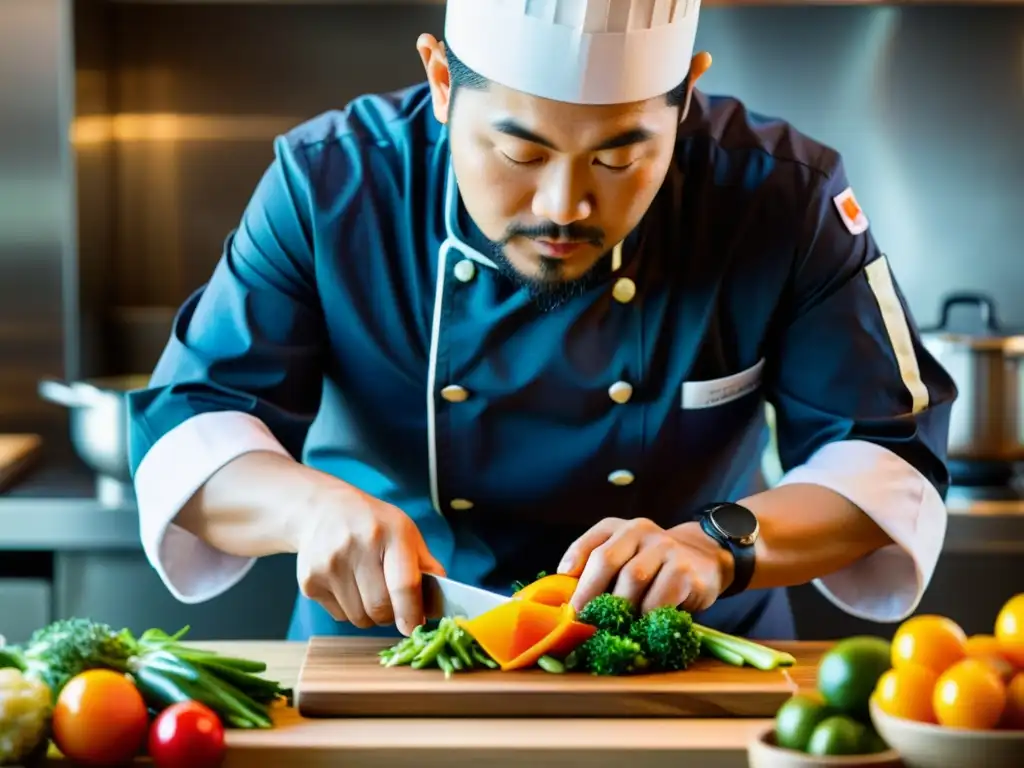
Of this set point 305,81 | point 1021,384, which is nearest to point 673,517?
point 1021,384

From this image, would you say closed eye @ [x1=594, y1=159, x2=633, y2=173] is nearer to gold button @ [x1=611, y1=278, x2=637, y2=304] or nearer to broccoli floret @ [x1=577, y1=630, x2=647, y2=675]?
gold button @ [x1=611, y1=278, x2=637, y2=304]

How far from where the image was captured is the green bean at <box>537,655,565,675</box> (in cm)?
155

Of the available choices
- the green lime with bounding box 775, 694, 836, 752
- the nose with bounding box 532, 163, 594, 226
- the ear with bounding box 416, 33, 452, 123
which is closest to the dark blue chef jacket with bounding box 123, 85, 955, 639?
the ear with bounding box 416, 33, 452, 123

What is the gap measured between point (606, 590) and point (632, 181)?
448 mm

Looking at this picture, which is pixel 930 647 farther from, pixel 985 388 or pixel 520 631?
pixel 985 388

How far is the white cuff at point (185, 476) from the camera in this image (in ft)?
5.84

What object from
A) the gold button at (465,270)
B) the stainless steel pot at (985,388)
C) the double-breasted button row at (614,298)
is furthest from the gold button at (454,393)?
the stainless steel pot at (985,388)

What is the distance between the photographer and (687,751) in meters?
1.40

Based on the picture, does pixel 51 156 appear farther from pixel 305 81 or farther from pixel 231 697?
pixel 231 697

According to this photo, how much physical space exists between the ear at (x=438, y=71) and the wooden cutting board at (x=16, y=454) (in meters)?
1.46

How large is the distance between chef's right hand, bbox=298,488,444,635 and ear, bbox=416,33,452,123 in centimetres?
48

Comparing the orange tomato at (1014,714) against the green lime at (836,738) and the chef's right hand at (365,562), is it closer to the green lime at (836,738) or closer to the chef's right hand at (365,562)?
the green lime at (836,738)

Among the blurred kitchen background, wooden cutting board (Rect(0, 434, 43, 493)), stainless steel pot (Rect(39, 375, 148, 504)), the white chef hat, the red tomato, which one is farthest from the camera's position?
the blurred kitchen background

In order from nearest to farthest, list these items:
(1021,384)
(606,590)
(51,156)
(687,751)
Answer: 1. (687,751)
2. (606,590)
3. (1021,384)
4. (51,156)
